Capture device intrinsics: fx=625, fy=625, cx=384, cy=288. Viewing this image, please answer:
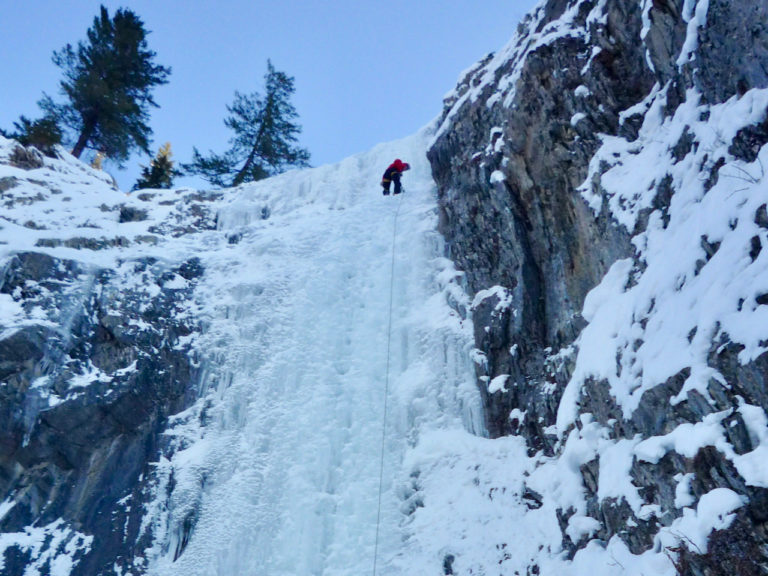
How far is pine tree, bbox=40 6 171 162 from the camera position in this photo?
61.9ft

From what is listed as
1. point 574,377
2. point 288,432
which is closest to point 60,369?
point 288,432

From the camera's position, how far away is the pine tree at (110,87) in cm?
1888

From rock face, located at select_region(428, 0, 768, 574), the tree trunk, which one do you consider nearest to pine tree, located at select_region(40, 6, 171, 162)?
the tree trunk

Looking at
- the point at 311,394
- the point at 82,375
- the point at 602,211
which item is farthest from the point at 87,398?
the point at 602,211

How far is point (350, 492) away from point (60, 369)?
538cm

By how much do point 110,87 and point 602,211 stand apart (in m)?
17.4

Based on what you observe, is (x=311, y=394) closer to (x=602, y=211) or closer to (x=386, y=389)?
(x=386, y=389)

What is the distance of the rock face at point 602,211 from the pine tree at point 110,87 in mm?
11432

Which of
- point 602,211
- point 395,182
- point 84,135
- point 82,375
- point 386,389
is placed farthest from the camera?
point 84,135

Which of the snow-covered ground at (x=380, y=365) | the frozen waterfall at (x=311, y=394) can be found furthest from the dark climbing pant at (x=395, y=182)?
the frozen waterfall at (x=311, y=394)

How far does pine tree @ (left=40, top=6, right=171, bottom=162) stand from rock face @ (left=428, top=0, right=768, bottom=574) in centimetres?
1143

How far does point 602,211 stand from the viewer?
795 centimetres

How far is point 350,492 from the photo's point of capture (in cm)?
935

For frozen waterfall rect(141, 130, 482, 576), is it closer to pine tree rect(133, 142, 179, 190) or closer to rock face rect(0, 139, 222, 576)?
rock face rect(0, 139, 222, 576)
